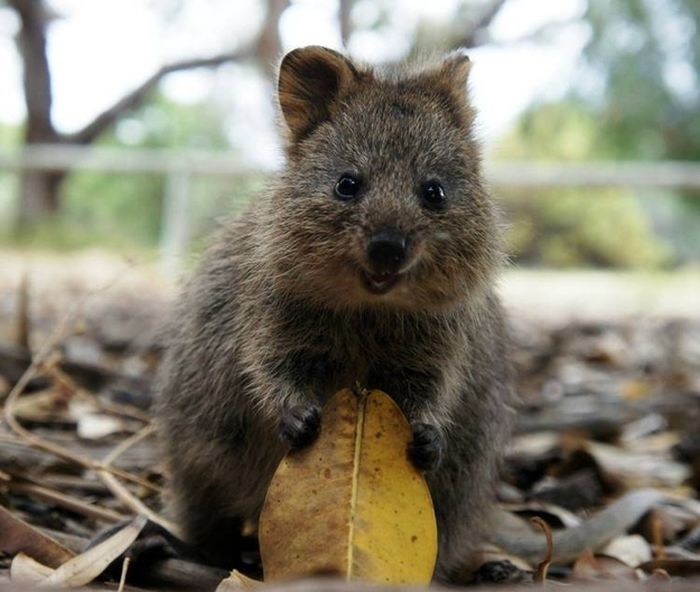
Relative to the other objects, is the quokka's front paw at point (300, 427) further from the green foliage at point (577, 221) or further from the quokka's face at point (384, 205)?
the green foliage at point (577, 221)

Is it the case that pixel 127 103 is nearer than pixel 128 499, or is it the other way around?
pixel 128 499

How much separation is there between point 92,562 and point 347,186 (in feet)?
5.08

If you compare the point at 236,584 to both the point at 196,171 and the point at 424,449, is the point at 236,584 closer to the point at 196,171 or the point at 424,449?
the point at 424,449

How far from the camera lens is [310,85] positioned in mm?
3938

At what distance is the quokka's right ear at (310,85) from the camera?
150 inches

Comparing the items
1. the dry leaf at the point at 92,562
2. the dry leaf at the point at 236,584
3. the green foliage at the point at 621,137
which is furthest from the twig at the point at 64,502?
the green foliage at the point at 621,137

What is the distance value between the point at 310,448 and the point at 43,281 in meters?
11.2

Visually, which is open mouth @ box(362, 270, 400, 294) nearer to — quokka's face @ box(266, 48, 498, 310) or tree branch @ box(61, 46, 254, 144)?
quokka's face @ box(266, 48, 498, 310)

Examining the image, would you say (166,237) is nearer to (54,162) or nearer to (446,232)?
(54,162)

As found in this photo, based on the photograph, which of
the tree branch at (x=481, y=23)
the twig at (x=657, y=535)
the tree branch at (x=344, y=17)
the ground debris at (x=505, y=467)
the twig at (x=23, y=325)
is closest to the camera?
the ground debris at (x=505, y=467)

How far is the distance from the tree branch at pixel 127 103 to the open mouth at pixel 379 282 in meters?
18.4

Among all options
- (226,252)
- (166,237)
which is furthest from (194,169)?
(226,252)

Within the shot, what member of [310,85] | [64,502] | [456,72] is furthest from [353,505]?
[456,72]

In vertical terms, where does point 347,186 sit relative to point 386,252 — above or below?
above
